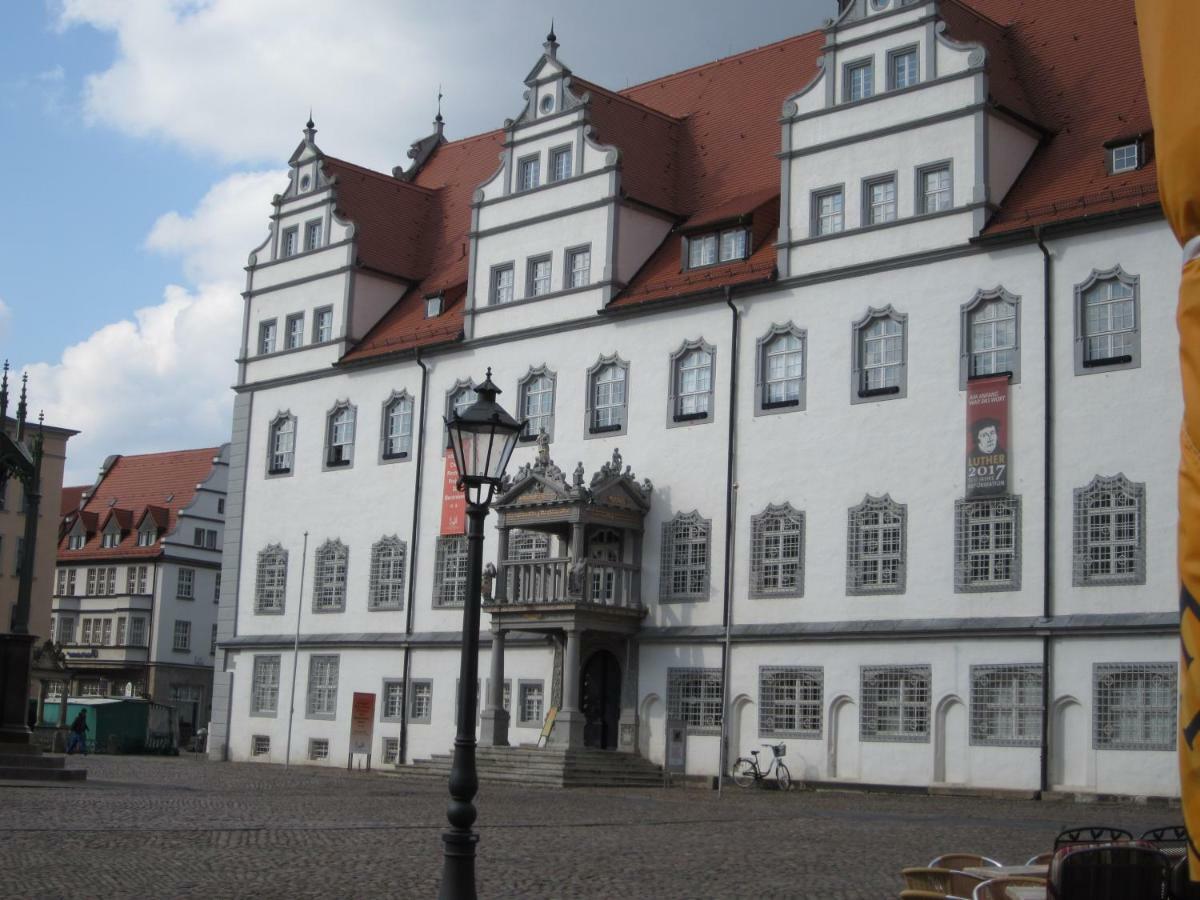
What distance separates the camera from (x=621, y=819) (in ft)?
76.4

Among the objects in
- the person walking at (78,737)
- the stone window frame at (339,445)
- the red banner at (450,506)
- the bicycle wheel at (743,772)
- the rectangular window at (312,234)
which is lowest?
the person walking at (78,737)

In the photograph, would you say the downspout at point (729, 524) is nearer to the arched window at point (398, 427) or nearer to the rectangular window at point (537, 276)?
the rectangular window at point (537, 276)

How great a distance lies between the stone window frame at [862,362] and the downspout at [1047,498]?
309 cm

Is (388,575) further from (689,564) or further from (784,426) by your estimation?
(784,426)

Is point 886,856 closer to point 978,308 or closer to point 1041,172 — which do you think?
point 978,308

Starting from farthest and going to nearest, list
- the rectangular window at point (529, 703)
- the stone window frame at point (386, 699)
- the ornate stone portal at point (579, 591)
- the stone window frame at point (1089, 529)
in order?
the stone window frame at point (386, 699) < the rectangular window at point (529, 703) < the ornate stone portal at point (579, 591) < the stone window frame at point (1089, 529)

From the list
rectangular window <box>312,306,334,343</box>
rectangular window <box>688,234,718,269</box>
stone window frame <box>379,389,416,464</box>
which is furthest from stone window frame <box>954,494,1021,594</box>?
rectangular window <box>312,306,334,343</box>

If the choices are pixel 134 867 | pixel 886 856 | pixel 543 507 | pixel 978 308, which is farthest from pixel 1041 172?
pixel 134 867

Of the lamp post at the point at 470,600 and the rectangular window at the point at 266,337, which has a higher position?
the rectangular window at the point at 266,337

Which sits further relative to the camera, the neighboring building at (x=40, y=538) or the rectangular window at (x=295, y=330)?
the neighboring building at (x=40, y=538)

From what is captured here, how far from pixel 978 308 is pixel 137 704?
36.1m

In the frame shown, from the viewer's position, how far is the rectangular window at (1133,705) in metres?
29.0

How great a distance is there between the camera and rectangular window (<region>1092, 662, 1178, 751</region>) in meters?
29.0

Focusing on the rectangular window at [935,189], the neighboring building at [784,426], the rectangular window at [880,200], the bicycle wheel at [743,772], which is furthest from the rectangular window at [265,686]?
the rectangular window at [935,189]
